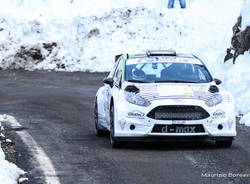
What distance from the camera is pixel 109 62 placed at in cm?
3478

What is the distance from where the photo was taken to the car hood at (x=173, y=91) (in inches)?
477

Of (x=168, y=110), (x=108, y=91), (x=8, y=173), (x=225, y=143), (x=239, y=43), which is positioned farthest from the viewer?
(x=239, y=43)

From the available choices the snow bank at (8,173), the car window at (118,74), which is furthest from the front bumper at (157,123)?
the snow bank at (8,173)

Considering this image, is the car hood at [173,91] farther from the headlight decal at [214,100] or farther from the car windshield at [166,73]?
the car windshield at [166,73]

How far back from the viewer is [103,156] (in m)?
11.3

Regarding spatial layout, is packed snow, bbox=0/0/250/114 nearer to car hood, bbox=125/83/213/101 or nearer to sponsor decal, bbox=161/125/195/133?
car hood, bbox=125/83/213/101

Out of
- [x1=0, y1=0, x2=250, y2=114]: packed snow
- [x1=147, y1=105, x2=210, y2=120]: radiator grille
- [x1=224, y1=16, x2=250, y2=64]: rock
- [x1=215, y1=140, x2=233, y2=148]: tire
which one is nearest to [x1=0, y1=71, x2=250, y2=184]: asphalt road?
[x1=215, y1=140, x2=233, y2=148]: tire

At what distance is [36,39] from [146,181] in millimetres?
28509

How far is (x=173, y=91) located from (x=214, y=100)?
611 millimetres

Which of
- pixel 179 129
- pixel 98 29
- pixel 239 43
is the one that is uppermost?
pixel 179 129

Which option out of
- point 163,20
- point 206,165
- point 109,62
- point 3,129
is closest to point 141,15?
point 163,20

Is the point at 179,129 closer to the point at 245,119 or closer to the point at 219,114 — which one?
the point at 219,114

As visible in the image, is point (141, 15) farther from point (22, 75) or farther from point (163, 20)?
point (22, 75)

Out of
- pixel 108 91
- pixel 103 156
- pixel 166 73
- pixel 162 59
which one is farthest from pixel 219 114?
pixel 108 91
